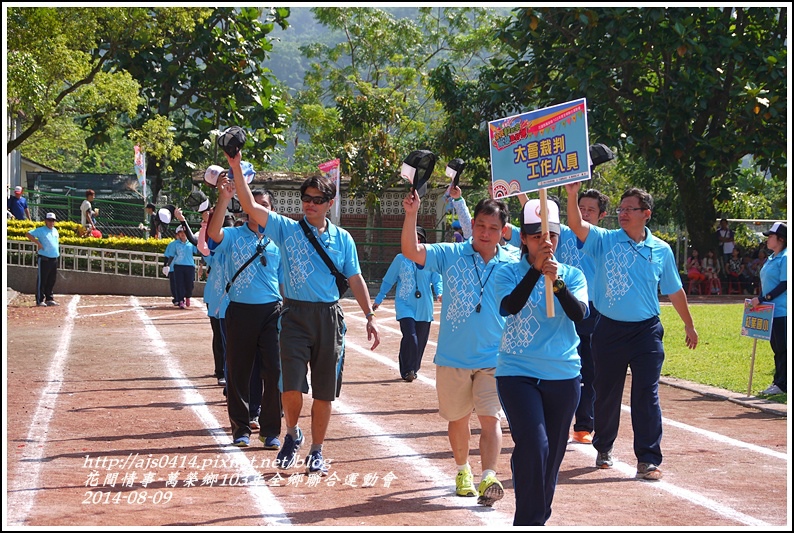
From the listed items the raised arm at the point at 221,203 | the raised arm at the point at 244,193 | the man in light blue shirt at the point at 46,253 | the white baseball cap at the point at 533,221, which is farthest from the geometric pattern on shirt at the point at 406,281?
the man in light blue shirt at the point at 46,253

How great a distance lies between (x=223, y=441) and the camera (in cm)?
942

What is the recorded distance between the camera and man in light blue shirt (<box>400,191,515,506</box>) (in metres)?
7.21

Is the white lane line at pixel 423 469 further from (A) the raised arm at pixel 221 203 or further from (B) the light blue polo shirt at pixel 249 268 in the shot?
(A) the raised arm at pixel 221 203

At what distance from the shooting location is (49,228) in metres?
24.8

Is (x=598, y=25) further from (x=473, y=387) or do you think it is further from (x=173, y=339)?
(x=473, y=387)

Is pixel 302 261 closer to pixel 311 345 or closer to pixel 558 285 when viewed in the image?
pixel 311 345

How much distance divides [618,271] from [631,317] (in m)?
0.37

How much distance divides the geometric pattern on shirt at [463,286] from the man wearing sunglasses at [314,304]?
1.01m

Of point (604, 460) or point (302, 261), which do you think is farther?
point (604, 460)

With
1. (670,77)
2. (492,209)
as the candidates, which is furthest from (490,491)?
(670,77)

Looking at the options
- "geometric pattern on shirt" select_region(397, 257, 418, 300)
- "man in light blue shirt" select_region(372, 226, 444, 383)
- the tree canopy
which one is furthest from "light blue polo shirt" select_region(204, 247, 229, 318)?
the tree canopy

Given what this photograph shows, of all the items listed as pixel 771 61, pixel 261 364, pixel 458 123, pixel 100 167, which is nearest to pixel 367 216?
pixel 458 123

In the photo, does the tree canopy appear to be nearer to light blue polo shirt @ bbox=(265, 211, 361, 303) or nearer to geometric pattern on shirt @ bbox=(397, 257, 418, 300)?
geometric pattern on shirt @ bbox=(397, 257, 418, 300)

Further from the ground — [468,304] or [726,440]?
[468,304]
